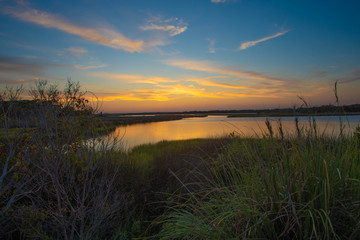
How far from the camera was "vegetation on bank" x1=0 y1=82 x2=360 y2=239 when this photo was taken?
2.28 metres

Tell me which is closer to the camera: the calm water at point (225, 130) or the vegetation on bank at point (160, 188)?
the vegetation on bank at point (160, 188)

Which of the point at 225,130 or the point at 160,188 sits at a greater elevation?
the point at 225,130

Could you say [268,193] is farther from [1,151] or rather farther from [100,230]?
[1,151]

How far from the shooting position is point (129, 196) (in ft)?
21.3

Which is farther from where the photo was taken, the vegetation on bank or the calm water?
the calm water

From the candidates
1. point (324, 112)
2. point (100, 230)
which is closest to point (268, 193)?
point (324, 112)

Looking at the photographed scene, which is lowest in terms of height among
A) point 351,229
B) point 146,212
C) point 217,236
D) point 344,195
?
point 146,212

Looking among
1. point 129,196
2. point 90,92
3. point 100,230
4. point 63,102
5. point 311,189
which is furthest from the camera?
point 129,196

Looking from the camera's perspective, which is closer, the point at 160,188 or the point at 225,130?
the point at 160,188

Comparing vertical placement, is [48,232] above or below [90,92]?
below

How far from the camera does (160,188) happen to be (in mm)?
7246

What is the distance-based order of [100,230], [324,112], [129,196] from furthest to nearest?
1. [129,196]
2. [100,230]
3. [324,112]

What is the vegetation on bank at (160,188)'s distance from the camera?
7.47 feet

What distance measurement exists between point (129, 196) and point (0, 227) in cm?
307
